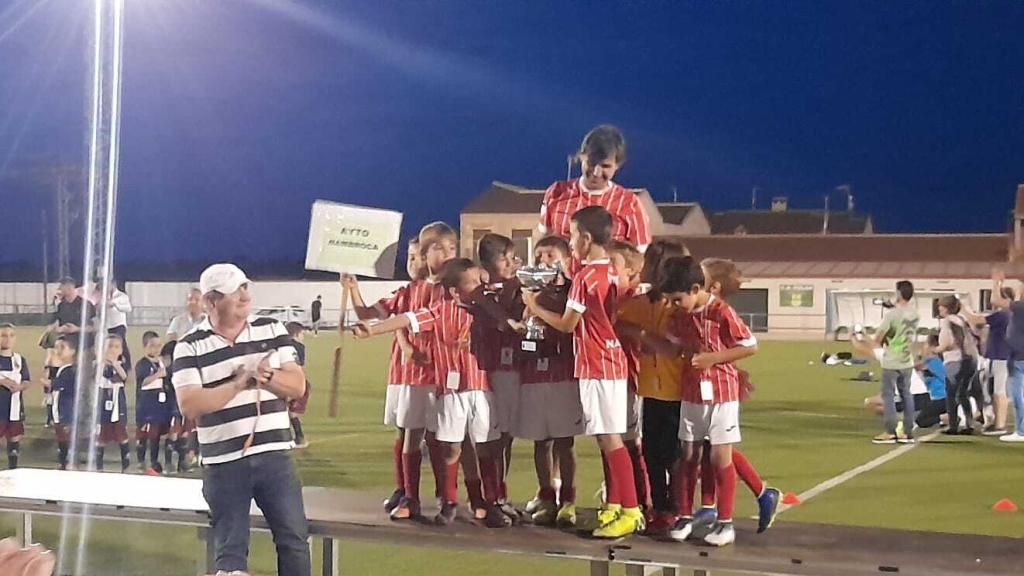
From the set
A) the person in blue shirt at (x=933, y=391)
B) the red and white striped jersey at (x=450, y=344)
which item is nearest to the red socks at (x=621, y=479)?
the red and white striped jersey at (x=450, y=344)

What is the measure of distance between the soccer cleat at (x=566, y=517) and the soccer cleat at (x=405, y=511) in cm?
Answer: 48

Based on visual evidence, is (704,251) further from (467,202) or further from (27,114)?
(27,114)

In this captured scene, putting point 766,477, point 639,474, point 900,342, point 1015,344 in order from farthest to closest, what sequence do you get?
point 1015,344, point 900,342, point 766,477, point 639,474

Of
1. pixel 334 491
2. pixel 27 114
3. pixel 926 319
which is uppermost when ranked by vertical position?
pixel 27 114

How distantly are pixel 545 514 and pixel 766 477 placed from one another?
327 cm

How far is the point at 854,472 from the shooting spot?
638 cm

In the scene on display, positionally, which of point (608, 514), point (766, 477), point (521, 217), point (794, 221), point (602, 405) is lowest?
point (766, 477)

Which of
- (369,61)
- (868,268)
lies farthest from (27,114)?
(868,268)

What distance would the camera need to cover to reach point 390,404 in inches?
142

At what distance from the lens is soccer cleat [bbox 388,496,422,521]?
11.4 feet

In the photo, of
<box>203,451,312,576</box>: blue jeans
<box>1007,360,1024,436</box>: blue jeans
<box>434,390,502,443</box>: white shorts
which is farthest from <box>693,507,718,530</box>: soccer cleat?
<box>1007,360,1024,436</box>: blue jeans

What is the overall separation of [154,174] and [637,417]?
186 inches

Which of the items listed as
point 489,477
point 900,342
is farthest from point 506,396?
point 900,342

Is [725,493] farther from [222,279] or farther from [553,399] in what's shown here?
[222,279]
